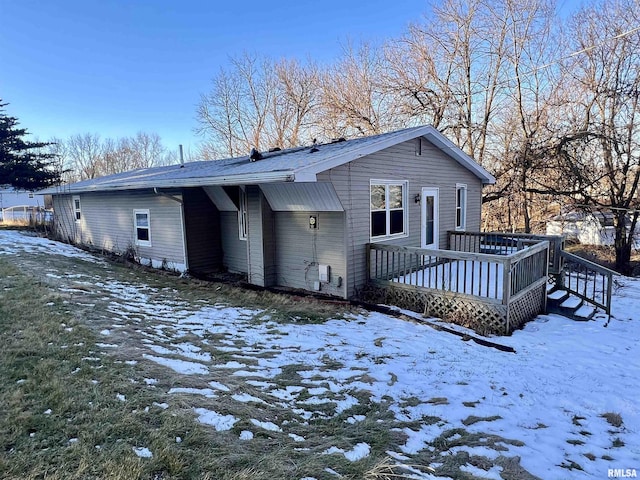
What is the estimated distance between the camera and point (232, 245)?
10.6 meters

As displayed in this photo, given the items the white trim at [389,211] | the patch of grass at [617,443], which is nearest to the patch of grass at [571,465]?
the patch of grass at [617,443]

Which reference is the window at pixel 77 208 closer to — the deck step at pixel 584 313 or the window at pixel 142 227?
the window at pixel 142 227

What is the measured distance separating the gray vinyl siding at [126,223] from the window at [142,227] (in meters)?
0.13

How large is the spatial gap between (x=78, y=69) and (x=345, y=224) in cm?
2416

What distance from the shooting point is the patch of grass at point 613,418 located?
12.8ft

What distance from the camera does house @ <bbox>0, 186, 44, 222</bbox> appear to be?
2512cm

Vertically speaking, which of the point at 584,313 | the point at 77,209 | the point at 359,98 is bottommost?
the point at 584,313

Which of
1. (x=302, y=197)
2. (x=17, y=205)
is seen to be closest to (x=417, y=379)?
(x=302, y=197)

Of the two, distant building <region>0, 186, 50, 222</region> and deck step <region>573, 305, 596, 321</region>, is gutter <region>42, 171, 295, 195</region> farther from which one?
distant building <region>0, 186, 50, 222</region>

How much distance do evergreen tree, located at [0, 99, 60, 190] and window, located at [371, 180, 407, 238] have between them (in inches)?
1057

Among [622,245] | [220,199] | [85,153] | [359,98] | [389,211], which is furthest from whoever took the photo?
[85,153]

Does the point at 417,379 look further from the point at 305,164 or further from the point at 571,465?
the point at 305,164

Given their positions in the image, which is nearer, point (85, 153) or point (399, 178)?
point (399, 178)

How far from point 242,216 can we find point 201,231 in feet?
4.67
